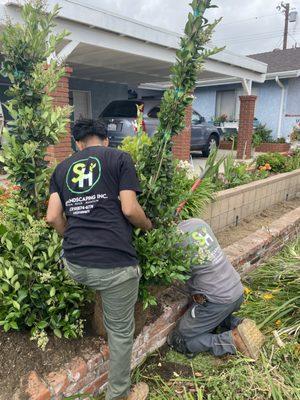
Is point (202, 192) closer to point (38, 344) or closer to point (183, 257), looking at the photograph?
Answer: point (183, 257)

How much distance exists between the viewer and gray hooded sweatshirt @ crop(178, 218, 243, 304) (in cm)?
283

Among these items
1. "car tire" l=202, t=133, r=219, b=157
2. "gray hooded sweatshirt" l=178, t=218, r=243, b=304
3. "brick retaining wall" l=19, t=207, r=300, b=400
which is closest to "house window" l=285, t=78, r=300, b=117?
"car tire" l=202, t=133, r=219, b=157

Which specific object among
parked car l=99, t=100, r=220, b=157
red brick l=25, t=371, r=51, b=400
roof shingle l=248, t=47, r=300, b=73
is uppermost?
roof shingle l=248, t=47, r=300, b=73

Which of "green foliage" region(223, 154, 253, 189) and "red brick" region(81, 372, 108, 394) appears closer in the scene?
"red brick" region(81, 372, 108, 394)

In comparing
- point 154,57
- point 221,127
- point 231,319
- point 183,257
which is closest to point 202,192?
point 231,319

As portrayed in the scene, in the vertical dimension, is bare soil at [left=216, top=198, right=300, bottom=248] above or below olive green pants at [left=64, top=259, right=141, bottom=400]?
below

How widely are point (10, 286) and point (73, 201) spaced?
77cm

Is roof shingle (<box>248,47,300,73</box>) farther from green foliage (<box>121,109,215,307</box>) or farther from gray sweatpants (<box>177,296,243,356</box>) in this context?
green foliage (<box>121,109,215,307</box>)

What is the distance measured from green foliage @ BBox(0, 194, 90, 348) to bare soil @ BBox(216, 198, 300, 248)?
8.99ft

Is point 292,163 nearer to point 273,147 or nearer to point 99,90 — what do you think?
point 273,147

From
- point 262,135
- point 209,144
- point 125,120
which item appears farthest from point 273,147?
point 125,120

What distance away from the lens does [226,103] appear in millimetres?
17422

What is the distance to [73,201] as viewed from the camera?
204 cm

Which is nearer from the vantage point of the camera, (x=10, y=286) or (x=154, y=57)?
(x=10, y=286)
